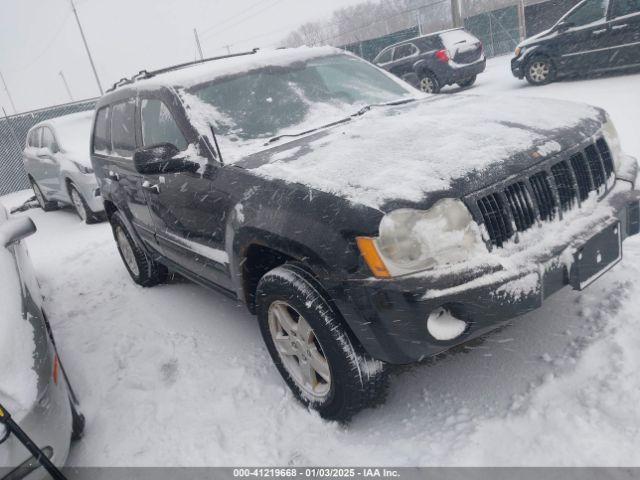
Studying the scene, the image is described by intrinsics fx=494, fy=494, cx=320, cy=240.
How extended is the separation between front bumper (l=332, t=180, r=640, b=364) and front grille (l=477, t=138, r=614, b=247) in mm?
167

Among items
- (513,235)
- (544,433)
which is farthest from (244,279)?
(544,433)

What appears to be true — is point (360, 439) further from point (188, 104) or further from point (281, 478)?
point (188, 104)

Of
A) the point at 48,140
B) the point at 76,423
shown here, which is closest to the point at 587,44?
the point at 48,140

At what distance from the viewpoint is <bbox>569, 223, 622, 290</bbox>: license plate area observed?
85.7 inches

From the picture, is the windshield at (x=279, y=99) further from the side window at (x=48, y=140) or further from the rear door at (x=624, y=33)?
the rear door at (x=624, y=33)

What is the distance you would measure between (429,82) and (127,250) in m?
9.90

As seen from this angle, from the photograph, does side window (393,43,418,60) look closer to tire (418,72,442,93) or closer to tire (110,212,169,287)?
tire (418,72,442,93)

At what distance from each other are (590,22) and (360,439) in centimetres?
985

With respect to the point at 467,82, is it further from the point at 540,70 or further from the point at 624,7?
the point at 624,7

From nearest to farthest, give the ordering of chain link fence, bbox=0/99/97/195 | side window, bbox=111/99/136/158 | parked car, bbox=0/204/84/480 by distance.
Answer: parked car, bbox=0/204/84/480
side window, bbox=111/99/136/158
chain link fence, bbox=0/99/97/195

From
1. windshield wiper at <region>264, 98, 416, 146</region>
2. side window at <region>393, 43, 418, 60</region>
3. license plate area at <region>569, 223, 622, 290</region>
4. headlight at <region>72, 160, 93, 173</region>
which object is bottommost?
license plate area at <region>569, 223, 622, 290</region>

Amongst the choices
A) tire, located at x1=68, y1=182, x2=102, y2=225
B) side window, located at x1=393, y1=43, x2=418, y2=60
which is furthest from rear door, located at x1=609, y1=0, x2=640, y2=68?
tire, located at x1=68, y1=182, x2=102, y2=225

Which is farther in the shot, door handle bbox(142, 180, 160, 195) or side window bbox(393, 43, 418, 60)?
side window bbox(393, 43, 418, 60)

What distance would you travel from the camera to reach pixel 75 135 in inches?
320
